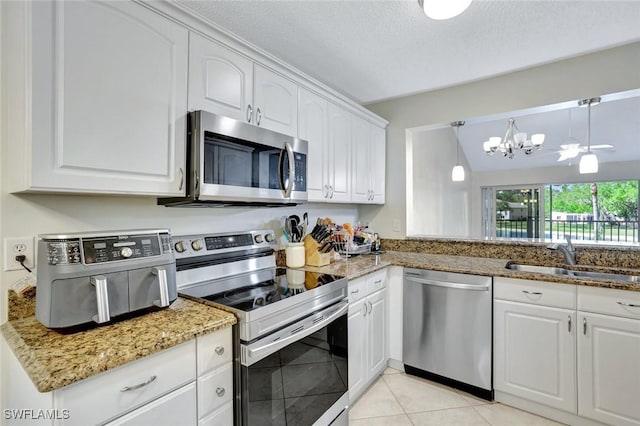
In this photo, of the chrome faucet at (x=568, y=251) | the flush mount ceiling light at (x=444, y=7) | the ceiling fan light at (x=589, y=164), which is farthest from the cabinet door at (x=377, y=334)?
the ceiling fan light at (x=589, y=164)

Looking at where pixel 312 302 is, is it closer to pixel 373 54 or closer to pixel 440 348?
pixel 440 348

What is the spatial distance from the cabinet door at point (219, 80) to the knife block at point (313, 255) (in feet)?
3.06

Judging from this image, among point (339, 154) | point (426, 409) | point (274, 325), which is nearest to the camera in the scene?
point (274, 325)

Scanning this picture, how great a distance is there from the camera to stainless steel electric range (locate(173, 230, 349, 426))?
1213 millimetres

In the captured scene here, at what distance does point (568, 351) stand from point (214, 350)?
199cm

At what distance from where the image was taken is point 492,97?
259 centimetres

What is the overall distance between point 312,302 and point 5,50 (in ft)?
5.12

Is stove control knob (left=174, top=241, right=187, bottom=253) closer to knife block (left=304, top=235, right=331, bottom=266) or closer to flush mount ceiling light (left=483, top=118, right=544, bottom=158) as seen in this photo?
knife block (left=304, top=235, right=331, bottom=266)

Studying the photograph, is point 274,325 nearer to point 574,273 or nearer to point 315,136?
point 315,136

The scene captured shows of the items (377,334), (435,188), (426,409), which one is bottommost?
(426,409)

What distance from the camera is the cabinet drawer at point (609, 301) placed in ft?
5.41

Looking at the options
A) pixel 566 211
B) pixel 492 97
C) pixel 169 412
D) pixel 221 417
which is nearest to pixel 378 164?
pixel 492 97

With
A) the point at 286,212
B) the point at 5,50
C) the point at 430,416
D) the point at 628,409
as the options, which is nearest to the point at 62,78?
the point at 5,50

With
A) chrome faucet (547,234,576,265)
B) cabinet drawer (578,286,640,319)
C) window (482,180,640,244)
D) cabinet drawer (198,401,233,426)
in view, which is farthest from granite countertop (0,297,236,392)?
window (482,180,640,244)
